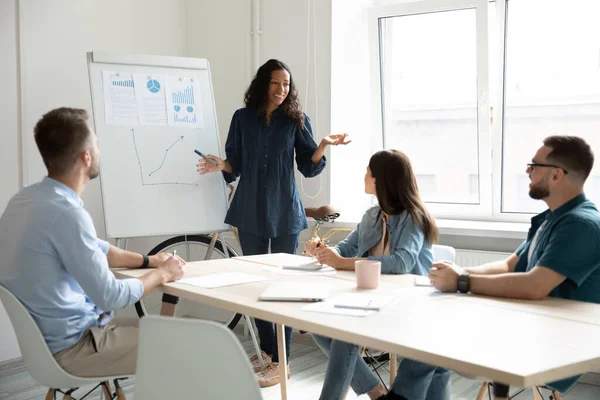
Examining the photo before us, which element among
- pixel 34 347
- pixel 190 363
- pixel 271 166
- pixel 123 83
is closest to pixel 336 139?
pixel 271 166

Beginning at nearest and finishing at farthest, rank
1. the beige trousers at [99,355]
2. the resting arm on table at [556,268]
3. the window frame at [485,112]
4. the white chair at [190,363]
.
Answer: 1. the white chair at [190,363]
2. the resting arm on table at [556,268]
3. the beige trousers at [99,355]
4. the window frame at [485,112]

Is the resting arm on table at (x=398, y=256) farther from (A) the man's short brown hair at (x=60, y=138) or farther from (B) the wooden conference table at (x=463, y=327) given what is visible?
(A) the man's short brown hair at (x=60, y=138)

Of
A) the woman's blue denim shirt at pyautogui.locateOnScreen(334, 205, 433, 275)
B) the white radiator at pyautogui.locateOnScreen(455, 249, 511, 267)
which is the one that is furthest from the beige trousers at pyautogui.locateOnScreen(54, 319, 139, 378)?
the white radiator at pyautogui.locateOnScreen(455, 249, 511, 267)

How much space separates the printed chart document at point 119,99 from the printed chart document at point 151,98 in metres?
0.03

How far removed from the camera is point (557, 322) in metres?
1.68

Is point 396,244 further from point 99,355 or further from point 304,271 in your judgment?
point 99,355

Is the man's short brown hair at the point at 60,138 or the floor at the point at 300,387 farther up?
the man's short brown hair at the point at 60,138

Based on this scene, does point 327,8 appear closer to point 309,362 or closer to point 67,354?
point 309,362

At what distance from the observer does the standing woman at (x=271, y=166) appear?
350 centimetres

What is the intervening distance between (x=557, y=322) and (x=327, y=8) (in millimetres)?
2845

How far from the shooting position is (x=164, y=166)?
374 cm

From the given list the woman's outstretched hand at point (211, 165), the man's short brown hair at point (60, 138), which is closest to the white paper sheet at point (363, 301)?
the man's short brown hair at point (60, 138)

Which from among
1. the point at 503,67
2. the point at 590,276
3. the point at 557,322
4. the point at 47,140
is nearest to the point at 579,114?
the point at 503,67

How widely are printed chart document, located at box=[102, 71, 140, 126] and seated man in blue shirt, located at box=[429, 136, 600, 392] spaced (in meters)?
2.14
